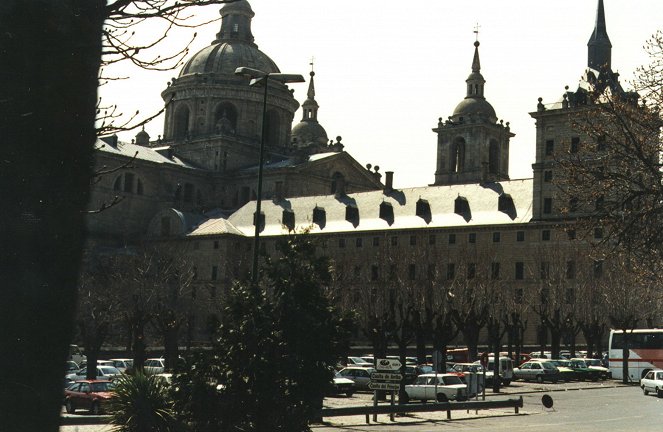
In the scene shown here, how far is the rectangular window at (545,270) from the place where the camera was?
79700 millimetres

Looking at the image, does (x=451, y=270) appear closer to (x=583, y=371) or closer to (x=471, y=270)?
(x=471, y=270)

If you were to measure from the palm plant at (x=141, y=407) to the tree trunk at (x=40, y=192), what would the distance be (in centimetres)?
1014

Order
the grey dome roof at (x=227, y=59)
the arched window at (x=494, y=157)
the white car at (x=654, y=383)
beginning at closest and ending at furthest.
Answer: the white car at (x=654, y=383)
the arched window at (x=494, y=157)
the grey dome roof at (x=227, y=59)

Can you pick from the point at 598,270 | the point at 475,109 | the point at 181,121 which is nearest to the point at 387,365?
the point at 598,270

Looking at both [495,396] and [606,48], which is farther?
[606,48]

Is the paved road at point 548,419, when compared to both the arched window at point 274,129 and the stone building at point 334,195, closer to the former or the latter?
the stone building at point 334,195

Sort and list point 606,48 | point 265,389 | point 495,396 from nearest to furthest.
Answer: point 265,389, point 495,396, point 606,48

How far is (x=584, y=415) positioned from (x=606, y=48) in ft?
233

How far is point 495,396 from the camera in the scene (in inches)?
1775

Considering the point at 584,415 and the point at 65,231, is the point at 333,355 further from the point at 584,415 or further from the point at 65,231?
the point at 584,415

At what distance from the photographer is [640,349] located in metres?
58.1

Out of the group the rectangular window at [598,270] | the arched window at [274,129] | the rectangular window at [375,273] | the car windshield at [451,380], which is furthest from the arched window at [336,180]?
the car windshield at [451,380]

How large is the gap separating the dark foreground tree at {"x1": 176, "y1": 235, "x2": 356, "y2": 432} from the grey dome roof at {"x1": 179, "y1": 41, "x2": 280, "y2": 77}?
11330cm

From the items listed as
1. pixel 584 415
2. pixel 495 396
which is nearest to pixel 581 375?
pixel 495 396
